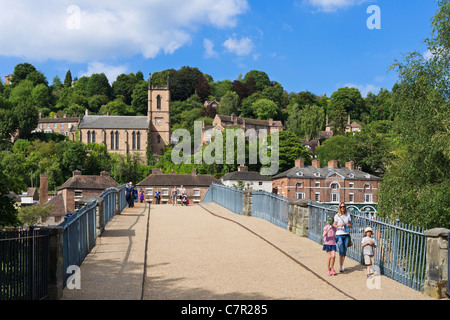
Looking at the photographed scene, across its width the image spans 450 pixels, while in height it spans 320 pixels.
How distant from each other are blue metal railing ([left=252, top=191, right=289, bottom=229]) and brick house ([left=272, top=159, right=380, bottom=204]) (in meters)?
51.7

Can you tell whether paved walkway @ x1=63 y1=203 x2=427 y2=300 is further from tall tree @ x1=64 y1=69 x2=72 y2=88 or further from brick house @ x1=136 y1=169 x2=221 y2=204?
tall tree @ x1=64 y1=69 x2=72 y2=88

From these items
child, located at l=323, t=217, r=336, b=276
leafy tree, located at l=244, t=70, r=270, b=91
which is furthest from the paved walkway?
leafy tree, located at l=244, t=70, r=270, b=91

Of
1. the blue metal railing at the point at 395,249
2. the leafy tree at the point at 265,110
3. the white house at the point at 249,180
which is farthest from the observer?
the leafy tree at the point at 265,110

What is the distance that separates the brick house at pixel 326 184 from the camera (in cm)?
7600

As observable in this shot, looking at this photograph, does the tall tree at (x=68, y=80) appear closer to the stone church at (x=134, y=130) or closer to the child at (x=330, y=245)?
the stone church at (x=134, y=130)

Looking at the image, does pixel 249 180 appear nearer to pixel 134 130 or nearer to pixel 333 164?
pixel 333 164

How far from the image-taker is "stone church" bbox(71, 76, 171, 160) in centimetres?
11131

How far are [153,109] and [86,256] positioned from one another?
335 feet

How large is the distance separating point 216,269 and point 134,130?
101460mm

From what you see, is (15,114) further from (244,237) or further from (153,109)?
(244,237)

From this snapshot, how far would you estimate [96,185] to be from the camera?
6894 centimetres

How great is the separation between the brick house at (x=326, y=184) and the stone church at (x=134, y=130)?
4191 centimetres

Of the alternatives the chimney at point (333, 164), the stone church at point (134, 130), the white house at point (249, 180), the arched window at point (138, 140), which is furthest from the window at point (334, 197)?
the arched window at point (138, 140)

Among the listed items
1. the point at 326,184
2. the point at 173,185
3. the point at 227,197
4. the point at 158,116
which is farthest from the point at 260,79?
the point at 227,197
